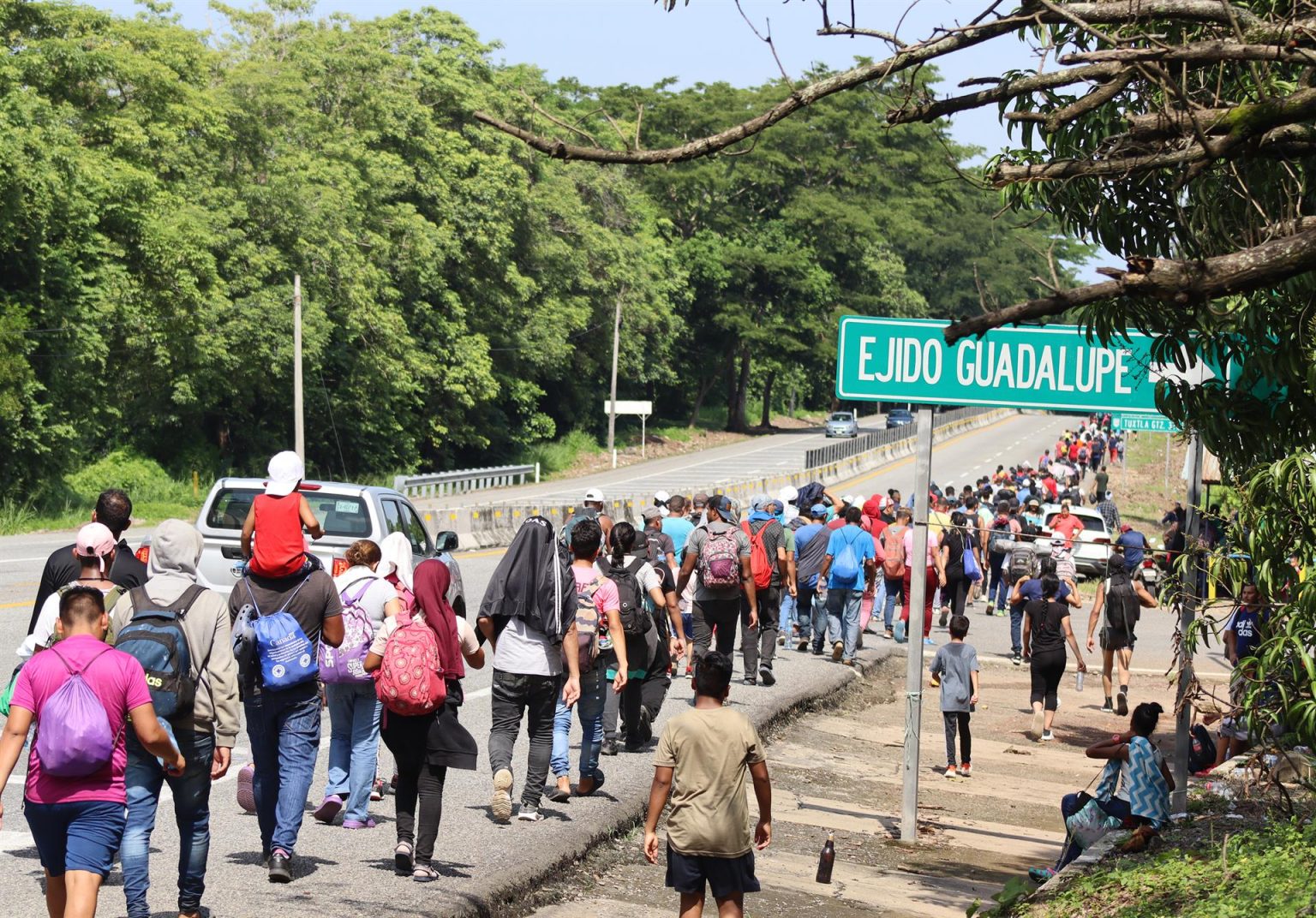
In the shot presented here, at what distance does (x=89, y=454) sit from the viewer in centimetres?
4388

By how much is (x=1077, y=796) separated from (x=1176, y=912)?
237cm

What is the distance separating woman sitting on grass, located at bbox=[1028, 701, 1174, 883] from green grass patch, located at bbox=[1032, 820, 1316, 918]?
1.37 ft

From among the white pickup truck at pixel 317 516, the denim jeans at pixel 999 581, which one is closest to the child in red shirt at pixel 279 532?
the white pickup truck at pixel 317 516

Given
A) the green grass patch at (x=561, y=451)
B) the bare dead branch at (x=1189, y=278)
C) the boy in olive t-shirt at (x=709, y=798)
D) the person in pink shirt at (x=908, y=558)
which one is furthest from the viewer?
the green grass patch at (x=561, y=451)

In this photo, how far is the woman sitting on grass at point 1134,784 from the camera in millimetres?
9156

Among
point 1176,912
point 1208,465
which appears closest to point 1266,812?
point 1176,912

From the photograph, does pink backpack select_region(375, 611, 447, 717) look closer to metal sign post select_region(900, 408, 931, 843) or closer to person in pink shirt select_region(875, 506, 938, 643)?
metal sign post select_region(900, 408, 931, 843)

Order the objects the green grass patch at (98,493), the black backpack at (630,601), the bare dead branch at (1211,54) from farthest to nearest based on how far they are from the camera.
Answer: the green grass patch at (98,493) < the black backpack at (630,601) < the bare dead branch at (1211,54)

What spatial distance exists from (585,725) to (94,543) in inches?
154

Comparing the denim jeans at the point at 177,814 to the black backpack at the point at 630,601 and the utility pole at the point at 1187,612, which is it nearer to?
the black backpack at the point at 630,601

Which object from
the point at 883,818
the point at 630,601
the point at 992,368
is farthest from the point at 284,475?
the point at 883,818

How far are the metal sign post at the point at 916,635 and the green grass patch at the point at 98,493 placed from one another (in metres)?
26.0

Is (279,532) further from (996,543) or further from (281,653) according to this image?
(996,543)

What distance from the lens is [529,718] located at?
361 inches
